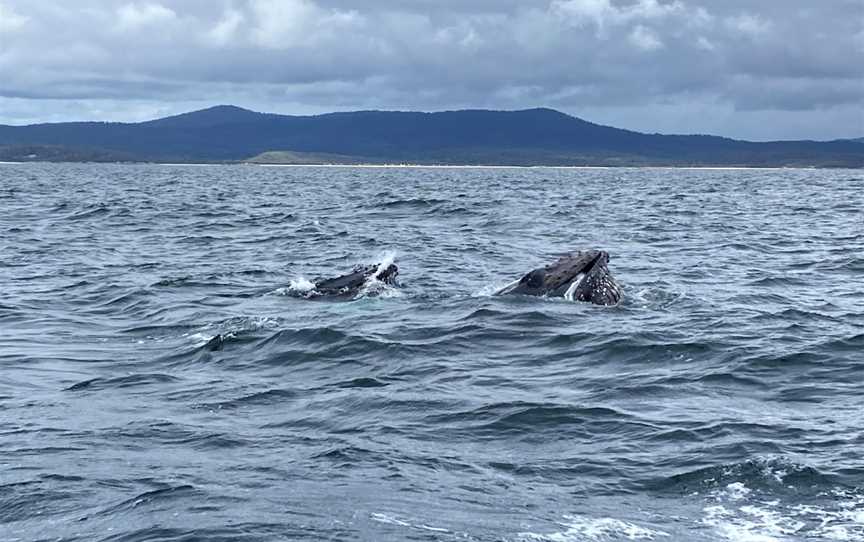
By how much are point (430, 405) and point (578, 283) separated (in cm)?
964

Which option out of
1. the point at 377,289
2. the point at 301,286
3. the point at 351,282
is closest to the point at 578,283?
the point at 377,289

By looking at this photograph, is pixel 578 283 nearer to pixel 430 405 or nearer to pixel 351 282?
pixel 351 282

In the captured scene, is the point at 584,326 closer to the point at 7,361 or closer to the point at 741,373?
the point at 741,373

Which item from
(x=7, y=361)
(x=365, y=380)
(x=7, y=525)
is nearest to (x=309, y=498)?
(x=7, y=525)

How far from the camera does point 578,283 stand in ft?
79.7

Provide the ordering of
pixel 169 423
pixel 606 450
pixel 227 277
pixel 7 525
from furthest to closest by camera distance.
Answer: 1. pixel 227 277
2. pixel 169 423
3. pixel 606 450
4. pixel 7 525

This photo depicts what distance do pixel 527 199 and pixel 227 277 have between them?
51.6 meters

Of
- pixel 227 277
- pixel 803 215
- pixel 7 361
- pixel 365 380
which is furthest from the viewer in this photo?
pixel 803 215

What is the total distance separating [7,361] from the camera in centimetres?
1862

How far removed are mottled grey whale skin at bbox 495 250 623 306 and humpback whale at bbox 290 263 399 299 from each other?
330cm

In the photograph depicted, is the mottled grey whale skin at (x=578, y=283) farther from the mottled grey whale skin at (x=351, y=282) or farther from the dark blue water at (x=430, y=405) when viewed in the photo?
the mottled grey whale skin at (x=351, y=282)

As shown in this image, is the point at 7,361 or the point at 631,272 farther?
the point at 631,272

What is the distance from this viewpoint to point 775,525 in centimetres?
1072

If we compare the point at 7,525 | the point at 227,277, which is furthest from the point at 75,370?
the point at 227,277
